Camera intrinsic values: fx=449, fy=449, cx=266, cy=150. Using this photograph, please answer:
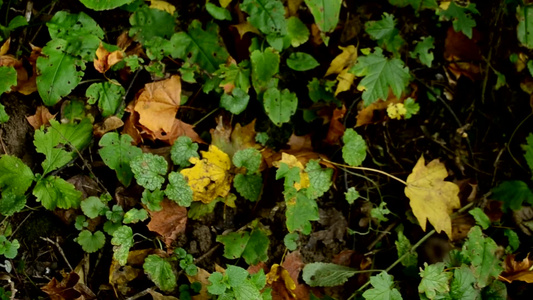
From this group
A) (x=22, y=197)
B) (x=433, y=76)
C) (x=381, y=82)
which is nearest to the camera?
(x=22, y=197)

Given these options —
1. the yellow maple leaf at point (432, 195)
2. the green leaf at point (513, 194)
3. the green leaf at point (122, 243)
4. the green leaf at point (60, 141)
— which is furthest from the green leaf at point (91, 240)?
the green leaf at point (513, 194)

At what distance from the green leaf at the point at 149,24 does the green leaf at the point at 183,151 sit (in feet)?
1.78

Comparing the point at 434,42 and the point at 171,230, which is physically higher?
the point at 434,42

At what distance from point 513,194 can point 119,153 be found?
201 centimetres

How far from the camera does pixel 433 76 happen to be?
104 inches

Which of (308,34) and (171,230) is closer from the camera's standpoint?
(171,230)

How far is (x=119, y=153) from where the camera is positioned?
209 centimetres

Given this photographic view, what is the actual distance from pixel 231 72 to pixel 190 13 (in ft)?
1.39

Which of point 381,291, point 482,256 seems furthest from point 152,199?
point 482,256

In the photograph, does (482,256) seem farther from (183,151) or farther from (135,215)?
(135,215)

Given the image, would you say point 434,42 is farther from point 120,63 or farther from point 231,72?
point 120,63

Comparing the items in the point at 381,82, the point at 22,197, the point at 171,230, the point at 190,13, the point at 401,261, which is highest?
the point at 190,13

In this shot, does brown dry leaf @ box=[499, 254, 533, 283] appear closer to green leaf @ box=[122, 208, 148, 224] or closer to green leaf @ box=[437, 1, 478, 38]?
green leaf @ box=[437, 1, 478, 38]

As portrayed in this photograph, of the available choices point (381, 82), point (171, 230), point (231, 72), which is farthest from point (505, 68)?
point (171, 230)
